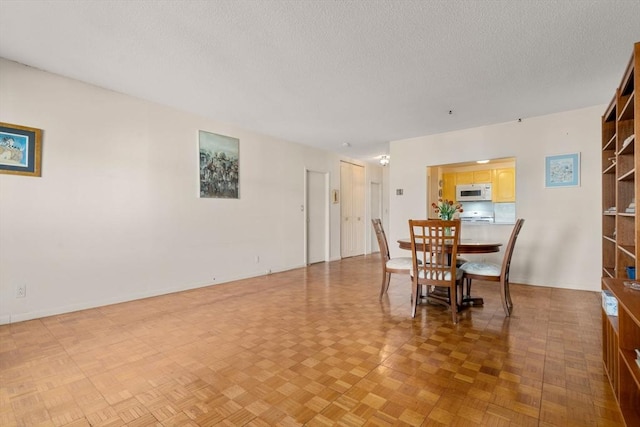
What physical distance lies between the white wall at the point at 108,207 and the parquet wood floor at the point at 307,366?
1.34ft

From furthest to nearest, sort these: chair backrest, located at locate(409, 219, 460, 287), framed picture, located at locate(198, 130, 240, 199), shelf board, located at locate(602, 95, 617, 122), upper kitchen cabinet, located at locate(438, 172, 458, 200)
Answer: upper kitchen cabinet, located at locate(438, 172, 458, 200), framed picture, located at locate(198, 130, 240, 199), chair backrest, located at locate(409, 219, 460, 287), shelf board, located at locate(602, 95, 617, 122)

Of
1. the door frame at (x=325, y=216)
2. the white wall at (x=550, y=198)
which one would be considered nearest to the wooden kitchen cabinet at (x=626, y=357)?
the white wall at (x=550, y=198)

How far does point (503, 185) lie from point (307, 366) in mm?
5253

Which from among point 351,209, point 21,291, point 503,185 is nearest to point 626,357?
point 21,291

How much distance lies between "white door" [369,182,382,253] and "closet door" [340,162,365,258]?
1.33ft

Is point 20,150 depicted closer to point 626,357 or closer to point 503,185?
point 626,357

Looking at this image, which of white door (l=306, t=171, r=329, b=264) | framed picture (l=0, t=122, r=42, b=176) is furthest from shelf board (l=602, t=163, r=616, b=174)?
framed picture (l=0, t=122, r=42, b=176)

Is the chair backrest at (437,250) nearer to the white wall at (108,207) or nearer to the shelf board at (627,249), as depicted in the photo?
the shelf board at (627,249)

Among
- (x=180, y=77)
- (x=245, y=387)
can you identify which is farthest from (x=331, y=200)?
(x=245, y=387)

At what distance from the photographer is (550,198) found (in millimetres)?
4016

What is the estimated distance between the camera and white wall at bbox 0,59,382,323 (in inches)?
108

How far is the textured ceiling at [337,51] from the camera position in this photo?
6.48ft

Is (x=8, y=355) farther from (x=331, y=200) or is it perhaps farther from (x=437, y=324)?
(x=331, y=200)

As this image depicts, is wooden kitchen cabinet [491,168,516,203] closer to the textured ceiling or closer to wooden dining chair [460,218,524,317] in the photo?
the textured ceiling
